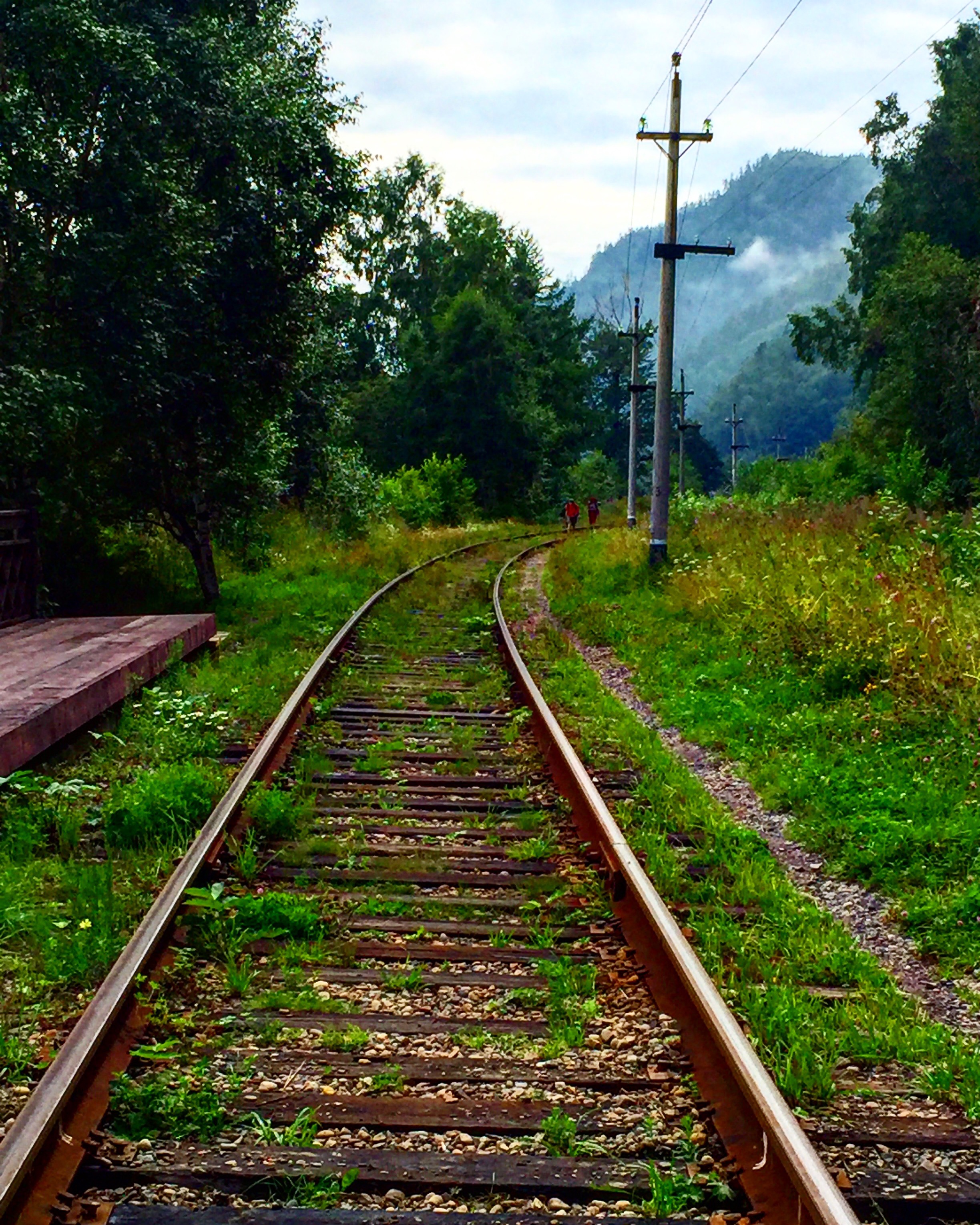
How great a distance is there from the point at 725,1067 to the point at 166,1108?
1.55 meters

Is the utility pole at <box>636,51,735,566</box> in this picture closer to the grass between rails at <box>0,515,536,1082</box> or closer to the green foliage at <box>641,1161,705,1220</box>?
the grass between rails at <box>0,515,536,1082</box>

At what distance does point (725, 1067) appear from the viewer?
3.18 m

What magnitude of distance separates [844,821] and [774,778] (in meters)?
0.97

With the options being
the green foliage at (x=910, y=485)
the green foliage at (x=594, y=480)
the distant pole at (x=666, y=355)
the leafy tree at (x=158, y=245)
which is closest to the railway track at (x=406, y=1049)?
the leafy tree at (x=158, y=245)

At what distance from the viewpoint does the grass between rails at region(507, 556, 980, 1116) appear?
339 cm

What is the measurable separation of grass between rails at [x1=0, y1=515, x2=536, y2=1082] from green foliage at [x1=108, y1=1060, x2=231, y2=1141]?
37cm

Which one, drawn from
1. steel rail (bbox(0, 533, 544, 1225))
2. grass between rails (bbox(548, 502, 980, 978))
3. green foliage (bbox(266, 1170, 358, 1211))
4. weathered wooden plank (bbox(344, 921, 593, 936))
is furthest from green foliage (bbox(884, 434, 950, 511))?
green foliage (bbox(266, 1170, 358, 1211))

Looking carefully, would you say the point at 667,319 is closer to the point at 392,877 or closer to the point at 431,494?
the point at 392,877

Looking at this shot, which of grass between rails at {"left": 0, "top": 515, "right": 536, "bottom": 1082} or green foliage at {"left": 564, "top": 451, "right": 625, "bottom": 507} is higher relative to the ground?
green foliage at {"left": 564, "top": 451, "right": 625, "bottom": 507}

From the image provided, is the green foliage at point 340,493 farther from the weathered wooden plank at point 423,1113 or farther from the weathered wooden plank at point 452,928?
the weathered wooden plank at point 423,1113

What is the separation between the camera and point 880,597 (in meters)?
9.65

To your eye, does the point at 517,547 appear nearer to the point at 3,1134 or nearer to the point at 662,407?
the point at 662,407

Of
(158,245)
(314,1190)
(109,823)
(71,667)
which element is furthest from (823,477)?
(314,1190)

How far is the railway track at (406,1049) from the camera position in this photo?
2699 mm
